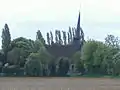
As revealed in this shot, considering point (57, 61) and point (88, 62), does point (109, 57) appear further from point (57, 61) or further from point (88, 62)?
point (57, 61)

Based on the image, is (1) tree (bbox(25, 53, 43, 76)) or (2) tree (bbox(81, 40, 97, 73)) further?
(2) tree (bbox(81, 40, 97, 73))

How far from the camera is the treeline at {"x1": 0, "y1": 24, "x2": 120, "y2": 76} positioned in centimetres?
8350

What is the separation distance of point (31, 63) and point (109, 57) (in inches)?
639

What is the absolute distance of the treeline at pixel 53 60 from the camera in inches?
3287

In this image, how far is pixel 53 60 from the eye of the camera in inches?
3784

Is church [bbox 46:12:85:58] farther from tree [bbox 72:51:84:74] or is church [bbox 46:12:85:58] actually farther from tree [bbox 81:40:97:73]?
tree [bbox 81:40:97:73]

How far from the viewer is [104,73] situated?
280 ft
